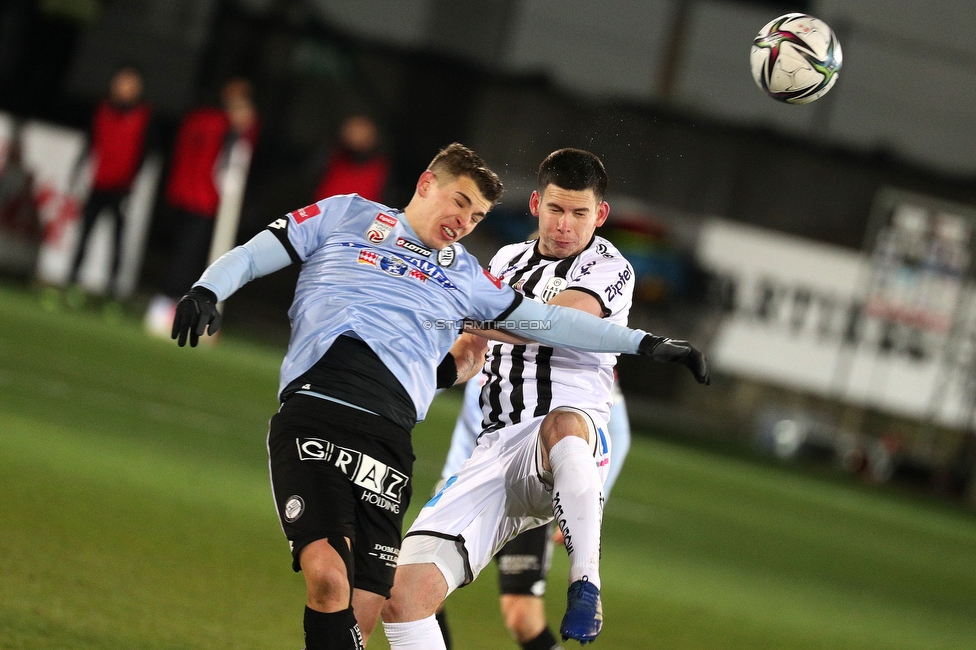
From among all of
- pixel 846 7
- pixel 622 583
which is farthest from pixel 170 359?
pixel 846 7

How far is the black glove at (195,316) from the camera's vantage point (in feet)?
11.5

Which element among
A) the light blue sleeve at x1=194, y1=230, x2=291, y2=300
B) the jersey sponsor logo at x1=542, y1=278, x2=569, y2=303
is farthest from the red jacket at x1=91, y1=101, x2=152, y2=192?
the light blue sleeve at x1=194, y1=230, x2=291, y2=300

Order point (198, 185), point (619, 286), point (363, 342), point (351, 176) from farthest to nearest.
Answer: point (351, 176) → point (198, 185) → point (619, 286) → point (363, 342)

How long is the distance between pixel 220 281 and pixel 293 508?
69 cm

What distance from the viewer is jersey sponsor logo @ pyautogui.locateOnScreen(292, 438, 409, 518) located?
3.74m

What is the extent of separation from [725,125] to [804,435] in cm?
486

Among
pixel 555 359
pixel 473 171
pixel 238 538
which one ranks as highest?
pixel 473 171

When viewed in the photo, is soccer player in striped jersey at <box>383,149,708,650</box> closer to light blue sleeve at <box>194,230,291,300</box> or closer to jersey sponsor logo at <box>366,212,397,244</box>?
jersey sponsor logo at <box>366,212,397,244</box>

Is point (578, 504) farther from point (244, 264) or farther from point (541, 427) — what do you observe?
point (244, 264)

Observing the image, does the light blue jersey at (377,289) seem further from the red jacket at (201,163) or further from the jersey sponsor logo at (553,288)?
the red jacket at (201,163)

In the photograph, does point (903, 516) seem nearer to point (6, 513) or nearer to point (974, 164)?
point (974, 164)

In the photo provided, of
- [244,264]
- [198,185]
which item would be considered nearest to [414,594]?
[244,264]

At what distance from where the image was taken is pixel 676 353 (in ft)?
13.1

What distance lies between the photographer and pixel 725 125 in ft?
63.7
